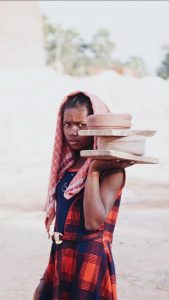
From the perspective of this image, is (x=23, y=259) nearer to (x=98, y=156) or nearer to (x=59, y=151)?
(x=59, y=151)

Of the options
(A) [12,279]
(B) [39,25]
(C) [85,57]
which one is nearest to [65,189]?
(A) [12,279]

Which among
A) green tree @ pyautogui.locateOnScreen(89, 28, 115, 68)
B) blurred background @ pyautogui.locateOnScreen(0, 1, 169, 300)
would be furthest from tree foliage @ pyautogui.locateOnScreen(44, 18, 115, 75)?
blurred background @ pyautogui.locateOnScreen(0, 1, 169, 300)

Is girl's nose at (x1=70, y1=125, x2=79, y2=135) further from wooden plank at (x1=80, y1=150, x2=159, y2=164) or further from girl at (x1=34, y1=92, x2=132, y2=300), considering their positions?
wooden plank at (x1=80, y1=150, x2=159, y2=164)

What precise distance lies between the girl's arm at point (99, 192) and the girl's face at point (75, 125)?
152 millimetres

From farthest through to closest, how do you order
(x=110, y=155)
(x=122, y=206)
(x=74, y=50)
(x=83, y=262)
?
(x=74, y=50), (x=122, y=206), (x=83, y=262), (x=110, y=155)

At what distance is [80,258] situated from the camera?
1.45m

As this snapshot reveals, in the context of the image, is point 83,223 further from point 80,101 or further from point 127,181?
point 127,181

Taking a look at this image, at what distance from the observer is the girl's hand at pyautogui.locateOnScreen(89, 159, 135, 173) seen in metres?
1.36

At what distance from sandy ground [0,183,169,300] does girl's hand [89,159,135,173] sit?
157cm

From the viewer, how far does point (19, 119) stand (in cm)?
746

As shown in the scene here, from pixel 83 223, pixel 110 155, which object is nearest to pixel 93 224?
pixel 83 223

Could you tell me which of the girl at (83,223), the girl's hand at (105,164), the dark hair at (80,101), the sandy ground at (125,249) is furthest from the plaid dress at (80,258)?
the sandy ground at (125,249)

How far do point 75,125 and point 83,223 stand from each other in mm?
258

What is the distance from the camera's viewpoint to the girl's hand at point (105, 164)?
1.36 m
